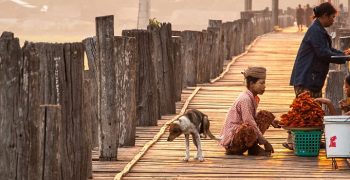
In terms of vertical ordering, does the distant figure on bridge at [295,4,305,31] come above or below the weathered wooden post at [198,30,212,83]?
above

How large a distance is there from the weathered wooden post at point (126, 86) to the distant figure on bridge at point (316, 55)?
5.84ft

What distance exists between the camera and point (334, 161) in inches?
553

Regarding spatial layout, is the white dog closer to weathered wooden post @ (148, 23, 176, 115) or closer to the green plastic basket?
the green plastic basket

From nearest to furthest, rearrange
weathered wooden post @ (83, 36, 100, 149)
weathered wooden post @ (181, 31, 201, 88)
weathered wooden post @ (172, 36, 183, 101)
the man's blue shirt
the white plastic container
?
the white plastic container < weathered wooden post @ (83, 36, 100, 149) < the man's blue shirt < weathered wooden post @ (172, 36, 183, 101) < weathered wooden post @ (181, 31, 201, 88)

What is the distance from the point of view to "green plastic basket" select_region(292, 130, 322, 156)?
1480 centimetres

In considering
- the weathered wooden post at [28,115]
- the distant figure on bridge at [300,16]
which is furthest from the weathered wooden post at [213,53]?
the distant figure on bridge at [300,16]

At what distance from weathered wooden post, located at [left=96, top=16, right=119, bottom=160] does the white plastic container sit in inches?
91.6

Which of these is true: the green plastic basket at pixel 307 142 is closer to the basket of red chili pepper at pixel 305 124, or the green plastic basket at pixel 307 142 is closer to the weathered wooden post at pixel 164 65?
the basket of red chili pepper at pixel 305 124

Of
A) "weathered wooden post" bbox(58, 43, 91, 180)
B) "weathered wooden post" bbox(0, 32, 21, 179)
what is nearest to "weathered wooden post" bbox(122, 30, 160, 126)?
"weathered wooden post" bbox(58, 43, 91, 180)

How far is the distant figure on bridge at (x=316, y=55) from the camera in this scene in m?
15.4

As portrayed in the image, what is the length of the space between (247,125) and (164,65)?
512cm

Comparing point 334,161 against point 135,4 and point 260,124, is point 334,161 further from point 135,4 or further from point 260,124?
point 135,4

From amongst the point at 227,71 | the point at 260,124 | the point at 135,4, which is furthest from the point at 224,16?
the point at 260,124

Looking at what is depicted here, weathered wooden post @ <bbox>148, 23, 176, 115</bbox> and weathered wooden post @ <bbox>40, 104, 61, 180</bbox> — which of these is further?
weathered wooden post @ <bbox>148, 23, 176, 115</bbox>
